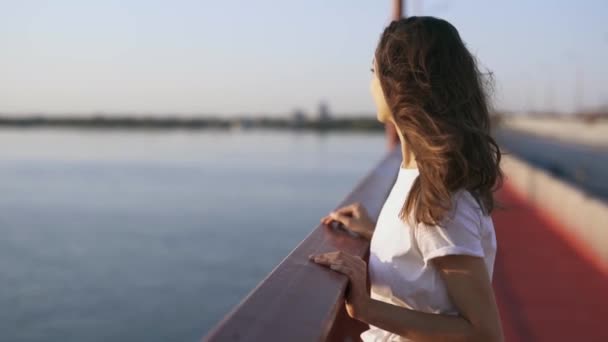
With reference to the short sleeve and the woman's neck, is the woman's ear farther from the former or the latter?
the short sleeve

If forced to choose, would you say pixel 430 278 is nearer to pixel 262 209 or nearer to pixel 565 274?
pixel 565 274

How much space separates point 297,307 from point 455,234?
0.97ft

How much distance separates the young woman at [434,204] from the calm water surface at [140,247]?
278 inches

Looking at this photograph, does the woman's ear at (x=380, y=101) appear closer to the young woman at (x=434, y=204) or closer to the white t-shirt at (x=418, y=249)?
the young woman at (x=434, y=204)

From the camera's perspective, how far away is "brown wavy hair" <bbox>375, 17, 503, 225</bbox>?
1.27 m

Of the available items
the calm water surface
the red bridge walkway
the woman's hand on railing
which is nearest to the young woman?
the woman's hand on railing

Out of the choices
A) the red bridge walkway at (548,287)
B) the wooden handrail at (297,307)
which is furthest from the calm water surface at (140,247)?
the wooden handrail at (297,307)

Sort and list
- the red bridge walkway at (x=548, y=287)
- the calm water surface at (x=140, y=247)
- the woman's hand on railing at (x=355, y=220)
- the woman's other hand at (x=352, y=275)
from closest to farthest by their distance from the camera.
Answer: the woman's other hand at (x=352, y=275) → the woman's hand on railing at (x=355, y=220) → the red bridge walkway at (x=548, y=287) → the calm water surface at (x=140, y=247)

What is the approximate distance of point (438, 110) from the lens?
1301 mm

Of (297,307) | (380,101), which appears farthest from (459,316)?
(380,101)

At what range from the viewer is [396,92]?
4.42 feet

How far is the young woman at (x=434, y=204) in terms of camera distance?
3.98 ft

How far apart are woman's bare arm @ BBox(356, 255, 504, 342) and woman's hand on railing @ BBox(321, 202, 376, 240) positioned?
22.6 inches

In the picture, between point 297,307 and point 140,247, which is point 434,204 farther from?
point 140,247
